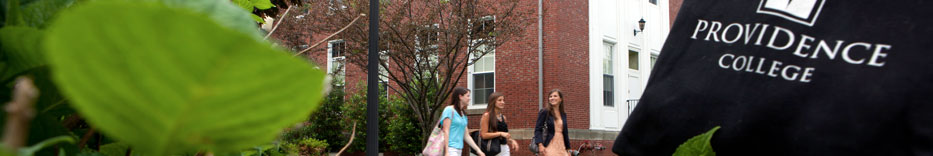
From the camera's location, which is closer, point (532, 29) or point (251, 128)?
point (251, 128)

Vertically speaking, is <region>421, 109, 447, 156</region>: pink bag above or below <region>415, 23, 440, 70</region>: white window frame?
below

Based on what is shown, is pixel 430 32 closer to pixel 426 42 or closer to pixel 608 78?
pixel 426 42

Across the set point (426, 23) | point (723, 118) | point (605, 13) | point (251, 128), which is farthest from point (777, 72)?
point (605, 13)

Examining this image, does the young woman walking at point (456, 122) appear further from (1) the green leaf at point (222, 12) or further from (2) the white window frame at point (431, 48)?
(1) the green leaf at point (222, 12)

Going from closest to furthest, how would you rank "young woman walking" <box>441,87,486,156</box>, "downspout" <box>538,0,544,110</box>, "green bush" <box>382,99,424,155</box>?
"young woman walking" <box>441,87,486,156</box>, "downspout" <box>538,0,544,110</box>, "green bush" <box>382,99,424,155</box>

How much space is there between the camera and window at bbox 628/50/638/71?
18.2m

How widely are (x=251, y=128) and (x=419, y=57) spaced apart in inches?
641

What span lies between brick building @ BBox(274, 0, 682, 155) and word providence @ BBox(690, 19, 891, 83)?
1486 cm

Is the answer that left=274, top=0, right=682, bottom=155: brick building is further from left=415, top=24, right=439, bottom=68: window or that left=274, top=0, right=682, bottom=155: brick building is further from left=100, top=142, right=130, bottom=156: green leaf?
left=100, top=142, right=130, bottom=156: green leaf

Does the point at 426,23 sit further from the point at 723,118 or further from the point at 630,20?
the point at 723,118

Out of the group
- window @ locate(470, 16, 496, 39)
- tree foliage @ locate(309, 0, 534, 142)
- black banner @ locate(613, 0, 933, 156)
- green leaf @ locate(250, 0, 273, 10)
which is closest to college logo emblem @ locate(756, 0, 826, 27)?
black banner @ locate(613, 0, 933, 156)

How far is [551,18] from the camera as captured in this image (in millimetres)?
16203

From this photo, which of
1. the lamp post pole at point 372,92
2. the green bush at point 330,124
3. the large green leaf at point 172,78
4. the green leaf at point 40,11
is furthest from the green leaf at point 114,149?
the green bush at point 330,124

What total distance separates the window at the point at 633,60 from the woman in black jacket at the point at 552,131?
9.65m
